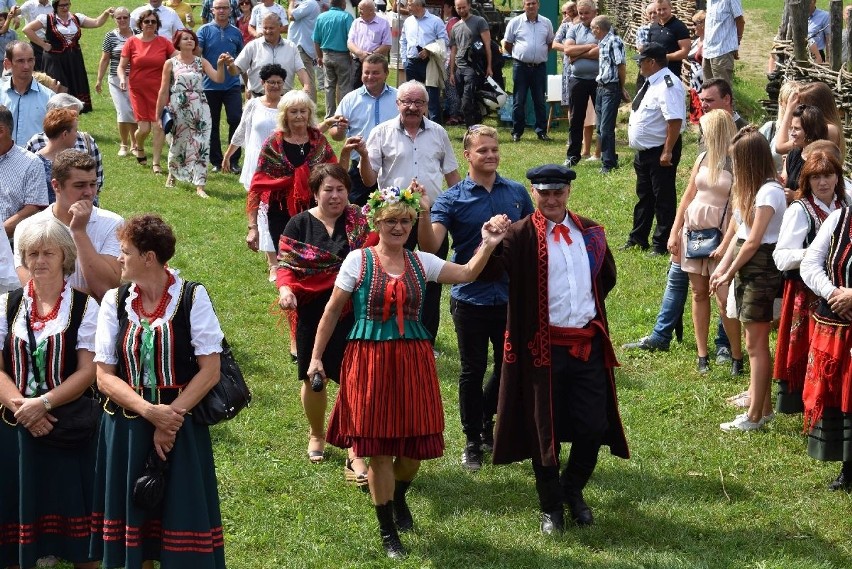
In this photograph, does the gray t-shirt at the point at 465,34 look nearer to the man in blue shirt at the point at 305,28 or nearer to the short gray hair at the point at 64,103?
the man in blue shirt at the point at 305,28

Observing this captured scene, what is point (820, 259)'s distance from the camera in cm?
696

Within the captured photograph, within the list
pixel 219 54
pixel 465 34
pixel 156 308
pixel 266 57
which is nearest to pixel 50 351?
pixel 156 308

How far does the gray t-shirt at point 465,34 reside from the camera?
18.0m

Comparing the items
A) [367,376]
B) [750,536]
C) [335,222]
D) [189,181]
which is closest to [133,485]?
[367,376]

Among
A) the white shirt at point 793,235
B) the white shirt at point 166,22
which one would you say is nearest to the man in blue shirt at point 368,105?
the white shirt at point 793,235

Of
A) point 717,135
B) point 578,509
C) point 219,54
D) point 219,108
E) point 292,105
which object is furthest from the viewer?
point 219,54

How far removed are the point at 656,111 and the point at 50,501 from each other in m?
7.95

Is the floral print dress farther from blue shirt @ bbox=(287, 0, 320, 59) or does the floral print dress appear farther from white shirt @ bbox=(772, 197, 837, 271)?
white shirt @ bbox=(772, 197, 837, 271)

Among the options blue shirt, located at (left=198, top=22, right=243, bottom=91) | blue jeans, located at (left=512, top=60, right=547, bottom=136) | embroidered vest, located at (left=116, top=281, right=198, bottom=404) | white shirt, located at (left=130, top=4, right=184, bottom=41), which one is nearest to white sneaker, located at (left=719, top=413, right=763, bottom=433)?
embroidered vest, located at (left=116, top=281, right=198, bottom=404)

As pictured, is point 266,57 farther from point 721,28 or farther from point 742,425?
point 742,425

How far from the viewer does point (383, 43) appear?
1723cm

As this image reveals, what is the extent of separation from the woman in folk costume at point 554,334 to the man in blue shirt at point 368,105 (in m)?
3.18

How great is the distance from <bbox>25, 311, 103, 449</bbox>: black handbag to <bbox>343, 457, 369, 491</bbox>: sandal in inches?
77.4

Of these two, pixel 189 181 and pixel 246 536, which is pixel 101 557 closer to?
pixel 246 536
